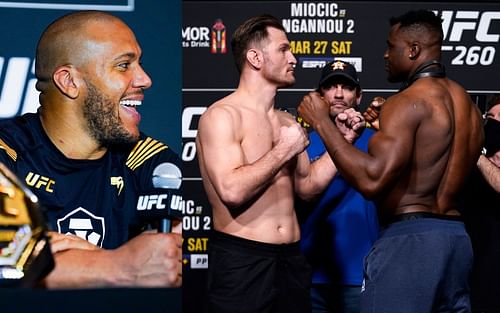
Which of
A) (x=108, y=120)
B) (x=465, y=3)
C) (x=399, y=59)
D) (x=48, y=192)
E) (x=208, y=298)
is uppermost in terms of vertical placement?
(x=465, y=3)

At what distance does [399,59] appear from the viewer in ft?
9.88

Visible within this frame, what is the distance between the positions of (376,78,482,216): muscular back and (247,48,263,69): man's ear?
1.78 feet

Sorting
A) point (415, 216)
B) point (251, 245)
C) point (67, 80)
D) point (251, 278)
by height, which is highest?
point (67, 80)

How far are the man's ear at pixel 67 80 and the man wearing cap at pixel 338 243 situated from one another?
110 cm

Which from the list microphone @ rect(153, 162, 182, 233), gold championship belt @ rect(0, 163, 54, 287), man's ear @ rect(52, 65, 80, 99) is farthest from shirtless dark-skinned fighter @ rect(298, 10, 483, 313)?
gold championship belt @ rect(0, 163, 54, 287)

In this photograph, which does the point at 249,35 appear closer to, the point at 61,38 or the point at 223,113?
the point at 223,113

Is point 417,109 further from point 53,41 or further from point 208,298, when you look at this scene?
point 53,41

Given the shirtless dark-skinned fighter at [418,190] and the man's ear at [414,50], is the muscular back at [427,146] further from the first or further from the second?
the man's ear at [414,50]

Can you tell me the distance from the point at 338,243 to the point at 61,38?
1.40 metres

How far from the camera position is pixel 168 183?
10.5 ft

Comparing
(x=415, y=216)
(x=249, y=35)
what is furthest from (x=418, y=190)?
(x=249, y=35)

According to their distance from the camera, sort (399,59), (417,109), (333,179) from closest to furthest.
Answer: (417,109)
(399,59)
(333,179)

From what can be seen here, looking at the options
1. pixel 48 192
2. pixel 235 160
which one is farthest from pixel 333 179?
pixel 48 192

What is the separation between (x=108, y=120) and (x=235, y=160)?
60 cm
